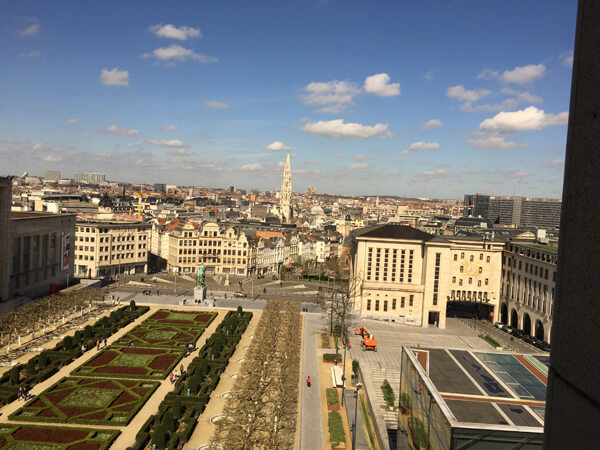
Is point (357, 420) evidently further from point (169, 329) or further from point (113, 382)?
point (169, 329)

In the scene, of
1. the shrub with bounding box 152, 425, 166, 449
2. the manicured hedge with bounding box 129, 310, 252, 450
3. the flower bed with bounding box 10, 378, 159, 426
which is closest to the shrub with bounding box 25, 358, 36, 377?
the flower bed with bounding box 10, 378, 159, 426

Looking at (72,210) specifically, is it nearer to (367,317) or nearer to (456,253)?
(367,317)

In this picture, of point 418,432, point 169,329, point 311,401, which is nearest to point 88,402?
point 311,401

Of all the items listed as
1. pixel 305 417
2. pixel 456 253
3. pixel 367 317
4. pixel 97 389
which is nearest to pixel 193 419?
pixel 305 417

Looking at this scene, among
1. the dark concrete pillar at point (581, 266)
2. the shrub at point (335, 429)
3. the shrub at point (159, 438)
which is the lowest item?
the shrub at point (335, 429)

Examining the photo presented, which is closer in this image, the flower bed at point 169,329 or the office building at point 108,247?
the flower bed at point 169,329

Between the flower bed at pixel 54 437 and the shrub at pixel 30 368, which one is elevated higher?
the shrub at pixel 30 368

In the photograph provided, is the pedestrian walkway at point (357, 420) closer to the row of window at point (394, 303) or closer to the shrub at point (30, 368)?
the shrub at point (30, 368)

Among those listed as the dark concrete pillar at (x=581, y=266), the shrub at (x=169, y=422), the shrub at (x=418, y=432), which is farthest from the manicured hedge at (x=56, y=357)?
the dark concrete pillar at (x=581, y=266)
